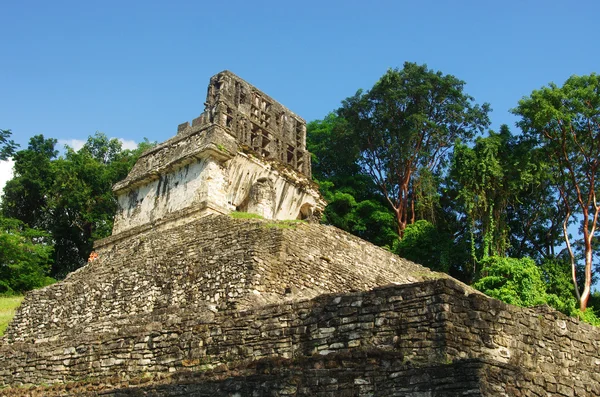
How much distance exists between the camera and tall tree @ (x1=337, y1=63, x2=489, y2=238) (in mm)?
32281

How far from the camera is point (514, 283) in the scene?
73.1ft

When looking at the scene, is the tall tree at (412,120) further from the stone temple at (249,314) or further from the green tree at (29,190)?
the green tree at (29,190)

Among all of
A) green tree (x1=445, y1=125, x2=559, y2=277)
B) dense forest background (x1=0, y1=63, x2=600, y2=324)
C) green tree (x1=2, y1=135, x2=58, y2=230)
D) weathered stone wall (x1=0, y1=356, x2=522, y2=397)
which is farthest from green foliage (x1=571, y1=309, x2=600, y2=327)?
green tree (x1=2, y1=135, x2=58, y2=230)

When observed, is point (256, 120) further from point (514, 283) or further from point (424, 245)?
point (514, 283)

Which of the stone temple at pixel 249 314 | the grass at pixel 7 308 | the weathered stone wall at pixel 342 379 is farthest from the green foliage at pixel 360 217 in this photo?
the weathered stone wall at pixel 342 379

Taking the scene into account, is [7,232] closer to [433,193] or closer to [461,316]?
[433,193]

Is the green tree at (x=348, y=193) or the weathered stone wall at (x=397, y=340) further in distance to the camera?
the green tree at (x=348, y=193)

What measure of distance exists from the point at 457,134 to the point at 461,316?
2478 cm

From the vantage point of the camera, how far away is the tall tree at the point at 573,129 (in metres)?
24.6

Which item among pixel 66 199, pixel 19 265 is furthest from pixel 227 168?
pixel 66 199

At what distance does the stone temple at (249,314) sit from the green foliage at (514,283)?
9.55 ft

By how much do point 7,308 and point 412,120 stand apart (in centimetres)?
1834

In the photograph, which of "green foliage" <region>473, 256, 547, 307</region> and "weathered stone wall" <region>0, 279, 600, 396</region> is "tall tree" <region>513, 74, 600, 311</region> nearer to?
"green foliage" <region>473, 256, 547, 307</region>

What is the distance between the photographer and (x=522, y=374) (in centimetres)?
867
